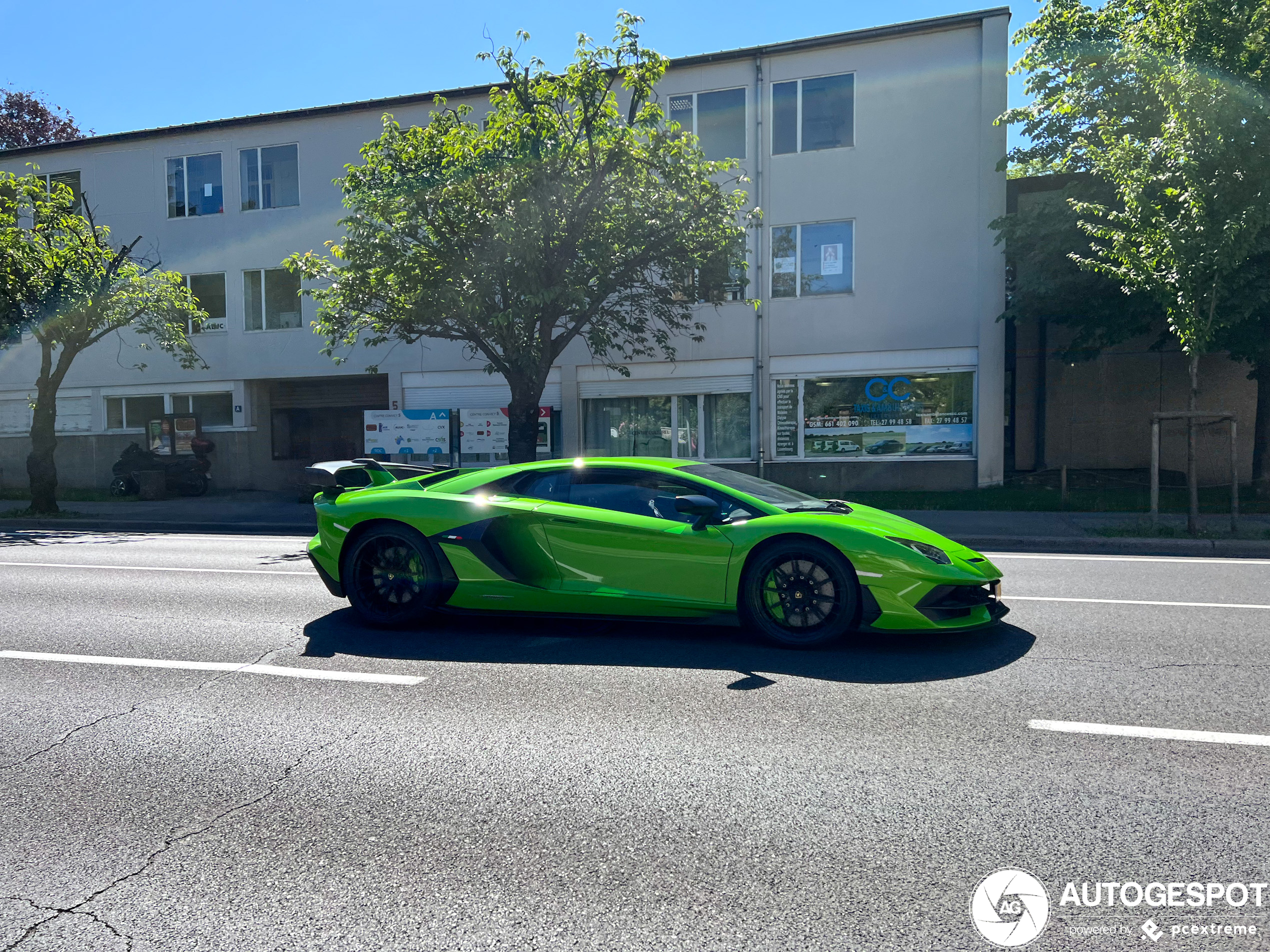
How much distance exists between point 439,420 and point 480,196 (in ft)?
20.1

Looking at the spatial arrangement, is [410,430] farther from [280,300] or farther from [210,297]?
[210,297]

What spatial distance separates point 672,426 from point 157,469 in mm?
12066

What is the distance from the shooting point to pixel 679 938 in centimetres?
256

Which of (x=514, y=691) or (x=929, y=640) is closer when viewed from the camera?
(x=514, y=691)

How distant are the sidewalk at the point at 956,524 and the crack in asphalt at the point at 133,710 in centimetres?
908

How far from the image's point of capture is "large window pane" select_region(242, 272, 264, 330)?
2333cm

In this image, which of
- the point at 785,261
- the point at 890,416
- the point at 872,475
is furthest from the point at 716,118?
the point at 872,475

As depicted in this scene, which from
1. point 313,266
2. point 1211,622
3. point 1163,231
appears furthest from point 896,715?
point 313,266

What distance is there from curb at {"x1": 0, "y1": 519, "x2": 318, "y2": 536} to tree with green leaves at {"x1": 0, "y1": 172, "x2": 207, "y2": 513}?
978 millimetres

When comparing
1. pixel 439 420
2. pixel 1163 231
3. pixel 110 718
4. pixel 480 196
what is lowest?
pixel 110 718

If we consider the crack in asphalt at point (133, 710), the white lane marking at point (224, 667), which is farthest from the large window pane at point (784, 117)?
the white lane marking at point (224, 667)

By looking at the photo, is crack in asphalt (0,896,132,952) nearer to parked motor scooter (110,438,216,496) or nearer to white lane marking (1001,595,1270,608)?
white lane marking (1001,595,1270,608)

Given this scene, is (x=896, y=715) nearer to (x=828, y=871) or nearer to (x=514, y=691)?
(x=828, y=871)

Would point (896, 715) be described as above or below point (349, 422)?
below
